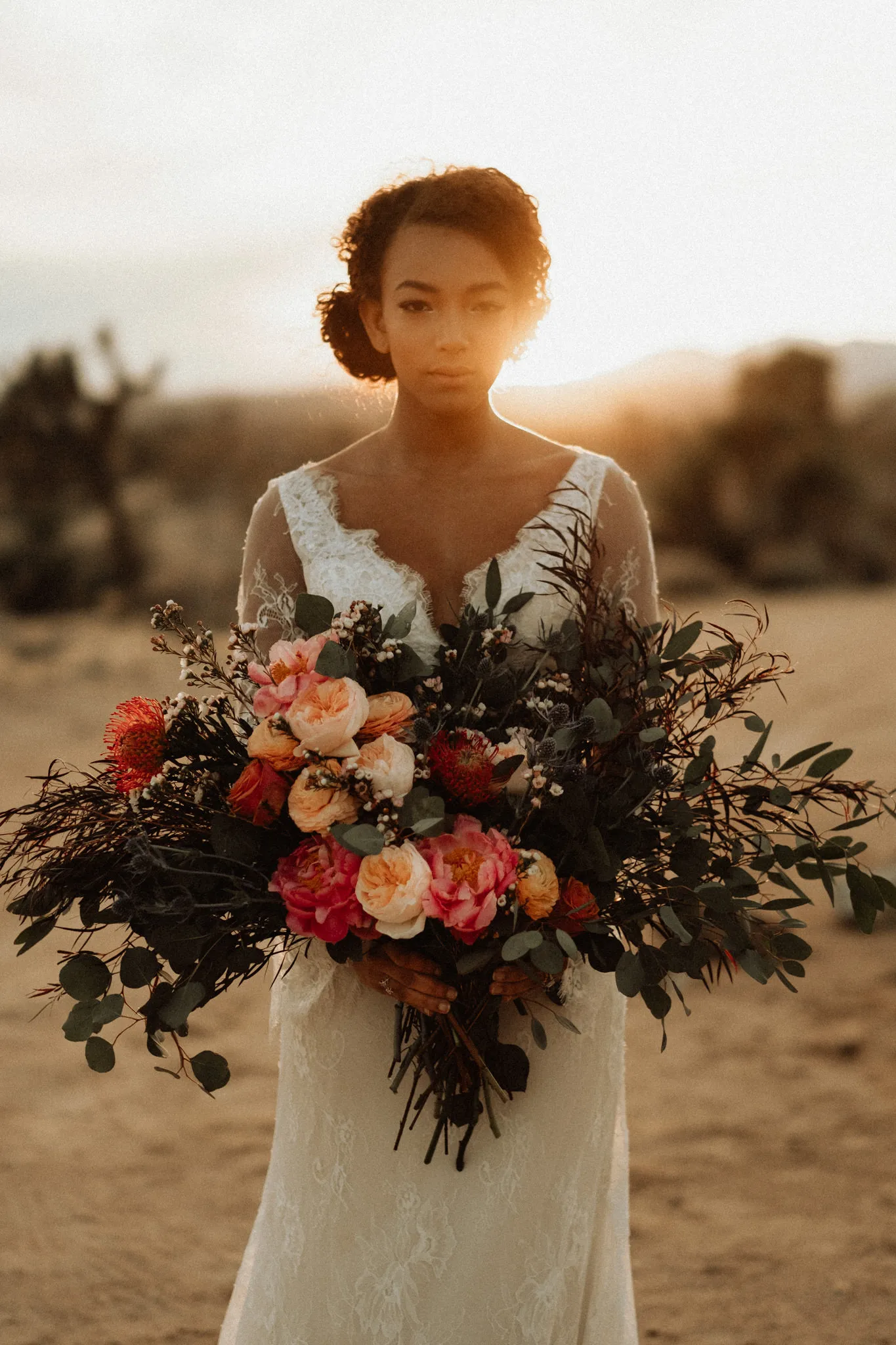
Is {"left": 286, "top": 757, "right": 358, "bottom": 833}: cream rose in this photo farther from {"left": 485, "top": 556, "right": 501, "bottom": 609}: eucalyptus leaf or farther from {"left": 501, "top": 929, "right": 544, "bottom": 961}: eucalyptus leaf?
{"left": 485, "top": 556, "right": 501, "bottom": 609}: eucalyptus leaf

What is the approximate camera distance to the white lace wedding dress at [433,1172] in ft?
7.13

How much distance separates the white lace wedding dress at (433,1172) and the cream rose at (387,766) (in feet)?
1.26

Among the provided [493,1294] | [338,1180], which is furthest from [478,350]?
[493,1294]

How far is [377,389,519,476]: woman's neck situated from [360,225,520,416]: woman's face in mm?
62

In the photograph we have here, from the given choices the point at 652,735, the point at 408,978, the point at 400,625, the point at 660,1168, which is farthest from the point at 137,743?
the point at 660,1168

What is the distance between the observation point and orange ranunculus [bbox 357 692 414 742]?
1885 mm

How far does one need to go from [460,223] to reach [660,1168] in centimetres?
325

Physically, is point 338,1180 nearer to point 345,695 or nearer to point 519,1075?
point 519,1075

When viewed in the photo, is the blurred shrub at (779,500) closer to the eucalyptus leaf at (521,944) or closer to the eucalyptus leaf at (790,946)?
the eucalyptus leaf at (790,946)

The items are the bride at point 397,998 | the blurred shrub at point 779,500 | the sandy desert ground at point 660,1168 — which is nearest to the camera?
the bride at point 397,998

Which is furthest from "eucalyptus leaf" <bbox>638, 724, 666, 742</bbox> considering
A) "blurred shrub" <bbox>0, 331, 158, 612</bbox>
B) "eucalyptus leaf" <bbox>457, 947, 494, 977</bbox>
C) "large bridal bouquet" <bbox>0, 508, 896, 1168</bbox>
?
"blurred shrub" <bbox>0, 331, 158, 612</bbox>

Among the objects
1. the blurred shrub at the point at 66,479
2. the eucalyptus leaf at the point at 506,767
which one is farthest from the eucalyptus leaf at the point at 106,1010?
the blurred shrub at the point at 66,479

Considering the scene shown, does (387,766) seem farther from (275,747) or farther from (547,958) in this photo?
(547,958)

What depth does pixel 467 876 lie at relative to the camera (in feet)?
5.95
